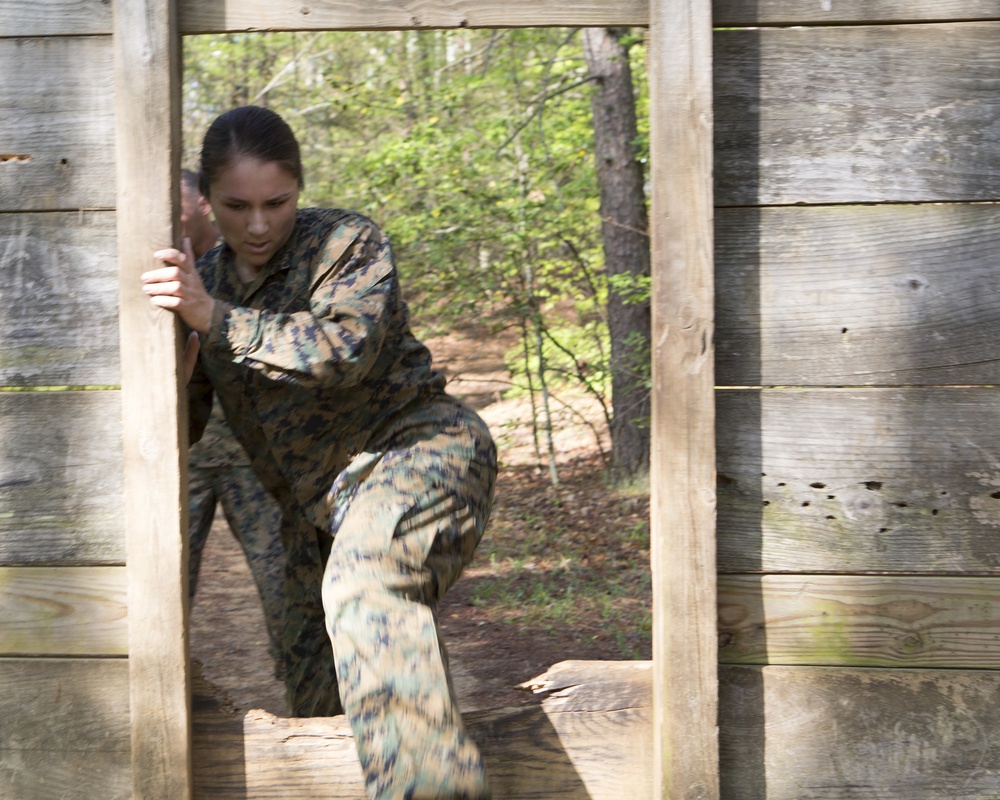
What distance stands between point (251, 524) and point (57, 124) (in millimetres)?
1849

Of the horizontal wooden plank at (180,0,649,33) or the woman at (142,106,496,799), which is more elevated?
the horizontal wooden plank at (180,0,649,33)

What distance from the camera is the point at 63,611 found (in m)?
2.68

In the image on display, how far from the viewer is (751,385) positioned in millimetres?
2566

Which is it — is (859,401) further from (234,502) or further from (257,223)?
(234,502)

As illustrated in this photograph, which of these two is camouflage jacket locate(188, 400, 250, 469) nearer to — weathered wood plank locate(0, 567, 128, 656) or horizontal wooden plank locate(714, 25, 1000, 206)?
weathered wood plank locate(0, 567, 128, 656)

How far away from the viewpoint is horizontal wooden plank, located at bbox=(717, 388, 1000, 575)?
8.37 feet

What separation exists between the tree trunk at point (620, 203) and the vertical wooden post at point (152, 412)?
5.49m

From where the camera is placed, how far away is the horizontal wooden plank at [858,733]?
2576mm

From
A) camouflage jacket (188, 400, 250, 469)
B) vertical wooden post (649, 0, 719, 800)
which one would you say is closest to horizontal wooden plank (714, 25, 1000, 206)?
vertical wooden post (649, 0, 719, 800)

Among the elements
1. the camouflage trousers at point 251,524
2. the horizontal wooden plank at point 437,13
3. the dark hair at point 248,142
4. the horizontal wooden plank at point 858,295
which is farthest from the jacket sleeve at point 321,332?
the camouflage trousers at point 251,524

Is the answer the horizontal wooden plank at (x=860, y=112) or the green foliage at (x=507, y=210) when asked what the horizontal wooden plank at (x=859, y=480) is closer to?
the horizontal wooden plank at (x=860, y=112)

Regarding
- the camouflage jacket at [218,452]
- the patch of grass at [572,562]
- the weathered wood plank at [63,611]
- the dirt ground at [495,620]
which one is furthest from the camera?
the patch of grass at [572,562]

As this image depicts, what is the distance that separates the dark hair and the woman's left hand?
405 mm

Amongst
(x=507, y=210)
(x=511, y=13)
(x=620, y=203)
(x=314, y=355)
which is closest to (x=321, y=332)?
(x=314, y=355)
